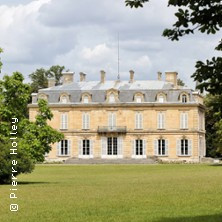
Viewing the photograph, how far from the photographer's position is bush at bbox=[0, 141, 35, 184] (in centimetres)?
2756

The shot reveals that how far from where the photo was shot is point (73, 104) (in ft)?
229

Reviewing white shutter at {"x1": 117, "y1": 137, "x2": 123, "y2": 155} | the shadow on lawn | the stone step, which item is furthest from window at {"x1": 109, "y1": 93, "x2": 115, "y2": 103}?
the shadow on lawn

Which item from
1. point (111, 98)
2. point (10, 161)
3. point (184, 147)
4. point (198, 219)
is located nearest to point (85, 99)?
point (111, 98)

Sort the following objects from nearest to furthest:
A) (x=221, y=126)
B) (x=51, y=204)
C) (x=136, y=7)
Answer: (x=136, y=7)
(x=51, y=204)
(x=221, y=126)

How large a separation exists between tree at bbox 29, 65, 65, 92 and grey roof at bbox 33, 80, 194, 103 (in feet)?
49.3

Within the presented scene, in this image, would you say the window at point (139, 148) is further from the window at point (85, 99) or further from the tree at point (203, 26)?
the tree at point (203, 26)

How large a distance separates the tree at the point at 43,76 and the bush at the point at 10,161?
58189 millimetres

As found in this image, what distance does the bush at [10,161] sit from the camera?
2756 centimetres

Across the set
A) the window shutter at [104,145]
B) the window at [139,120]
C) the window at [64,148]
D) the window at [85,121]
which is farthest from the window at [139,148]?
the window at [64,148]

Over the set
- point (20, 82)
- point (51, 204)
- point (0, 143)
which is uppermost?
point (20, 82)

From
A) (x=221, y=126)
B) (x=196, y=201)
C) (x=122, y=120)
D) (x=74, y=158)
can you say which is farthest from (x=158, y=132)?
(x=196, y=201)

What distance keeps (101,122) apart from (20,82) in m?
41.3

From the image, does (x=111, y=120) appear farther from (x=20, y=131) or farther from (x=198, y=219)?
(x=198, y=219)

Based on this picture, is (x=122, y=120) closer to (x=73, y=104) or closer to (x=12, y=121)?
(x=73, y=104)
